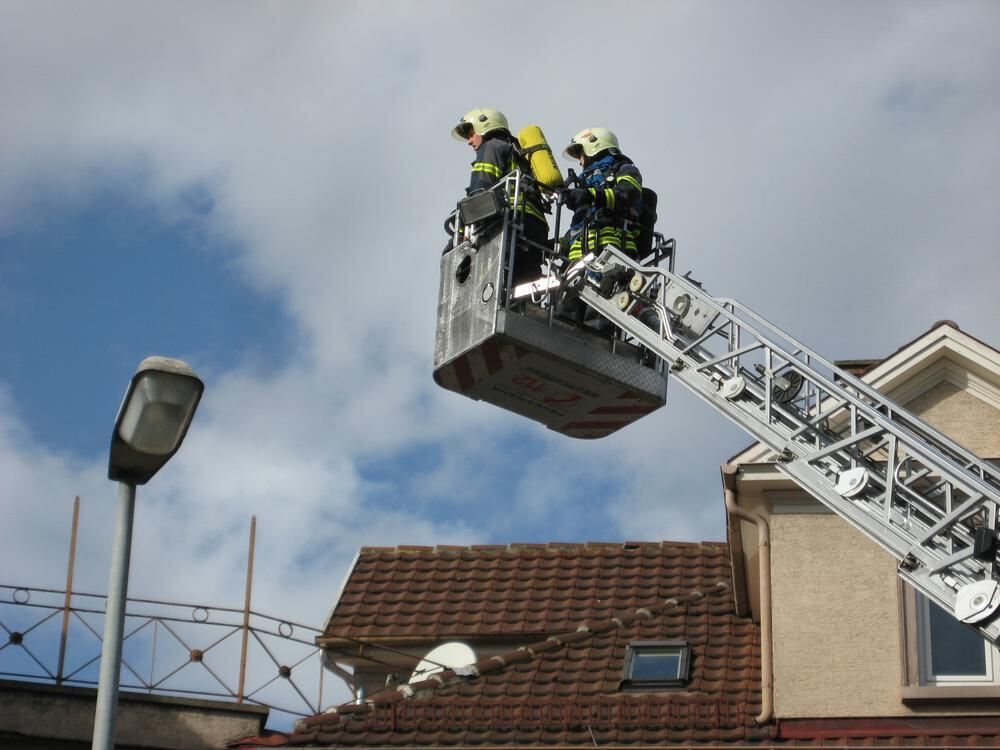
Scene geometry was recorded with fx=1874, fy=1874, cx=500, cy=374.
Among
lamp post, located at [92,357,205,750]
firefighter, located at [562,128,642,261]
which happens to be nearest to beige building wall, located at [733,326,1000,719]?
firefighter, located at [562,128,642,261]

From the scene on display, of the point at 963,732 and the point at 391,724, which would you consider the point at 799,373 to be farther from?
the point at 391,724

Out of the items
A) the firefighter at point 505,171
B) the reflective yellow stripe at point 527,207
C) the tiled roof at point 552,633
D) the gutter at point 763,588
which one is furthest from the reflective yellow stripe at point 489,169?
the tiled roof at point 552,633

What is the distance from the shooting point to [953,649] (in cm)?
1494

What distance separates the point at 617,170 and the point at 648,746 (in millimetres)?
4682

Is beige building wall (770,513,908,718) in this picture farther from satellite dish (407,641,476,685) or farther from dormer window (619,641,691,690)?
satellite dish (407,641,476,685)

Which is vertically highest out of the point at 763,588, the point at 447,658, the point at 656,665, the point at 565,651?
the point at 763,588

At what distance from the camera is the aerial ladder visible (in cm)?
1127

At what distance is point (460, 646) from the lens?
17.3 meters

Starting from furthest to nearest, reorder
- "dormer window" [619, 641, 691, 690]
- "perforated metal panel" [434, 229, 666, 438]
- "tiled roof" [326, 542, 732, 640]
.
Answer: "tiled roof" [326, 542, 732, 640], "dormer window" [619, 641, 691, 690], "perforated metal panel" [434, 229, 666, 438]

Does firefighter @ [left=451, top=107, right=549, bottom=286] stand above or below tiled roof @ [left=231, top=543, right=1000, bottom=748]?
above

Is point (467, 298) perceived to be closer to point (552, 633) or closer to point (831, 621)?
point (831, 621)

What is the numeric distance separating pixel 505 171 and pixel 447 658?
473cm

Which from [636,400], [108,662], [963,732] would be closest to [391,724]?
[636,400]

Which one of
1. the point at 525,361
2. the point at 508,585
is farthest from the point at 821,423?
the point at 508,585
